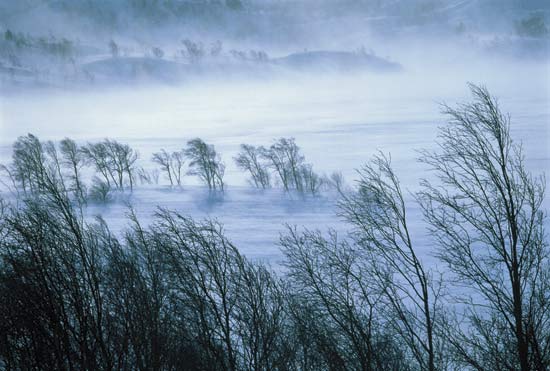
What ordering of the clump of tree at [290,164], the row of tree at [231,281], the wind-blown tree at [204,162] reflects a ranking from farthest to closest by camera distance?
the clump of tree at [290,164] < the wind-blown tree at [204,162] < the row of tree at [231,281]

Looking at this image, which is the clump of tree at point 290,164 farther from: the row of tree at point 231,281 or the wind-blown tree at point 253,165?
the row of tree at point 231,281

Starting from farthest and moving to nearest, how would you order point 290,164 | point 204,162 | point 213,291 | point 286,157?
point 286,157 → point 290,164 → point 204,162 → point 213,291

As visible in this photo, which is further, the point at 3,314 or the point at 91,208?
the point at 91,208

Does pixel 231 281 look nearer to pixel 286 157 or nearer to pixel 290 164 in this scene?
pixel 290 164

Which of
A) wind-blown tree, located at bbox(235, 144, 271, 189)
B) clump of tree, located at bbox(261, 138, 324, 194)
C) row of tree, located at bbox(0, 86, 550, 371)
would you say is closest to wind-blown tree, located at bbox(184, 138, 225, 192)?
wind-blown tree, located at bbox(235, 144, 271, 189)

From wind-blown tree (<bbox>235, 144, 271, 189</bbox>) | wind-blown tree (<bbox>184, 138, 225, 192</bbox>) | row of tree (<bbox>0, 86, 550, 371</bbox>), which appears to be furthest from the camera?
wind-blown tree (<bbox>235, 144, 271, 189</bbox>)

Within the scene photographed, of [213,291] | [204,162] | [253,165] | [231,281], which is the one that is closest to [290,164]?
[253,165]

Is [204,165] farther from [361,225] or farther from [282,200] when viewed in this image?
[361,225]

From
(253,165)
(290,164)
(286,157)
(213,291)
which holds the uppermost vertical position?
(286,157)

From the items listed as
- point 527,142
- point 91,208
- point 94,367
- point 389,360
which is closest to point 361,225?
point 389,360

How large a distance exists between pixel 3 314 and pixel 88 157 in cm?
6061

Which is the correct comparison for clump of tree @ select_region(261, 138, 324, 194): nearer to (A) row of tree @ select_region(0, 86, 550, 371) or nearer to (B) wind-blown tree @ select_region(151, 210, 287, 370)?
(B) wind-blown tree @ select_region(151, 210, 287, 370)

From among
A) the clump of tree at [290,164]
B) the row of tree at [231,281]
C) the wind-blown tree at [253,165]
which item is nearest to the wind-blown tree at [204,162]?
the wind-blown tree at [253,165]

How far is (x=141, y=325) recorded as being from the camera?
9.95 metres
